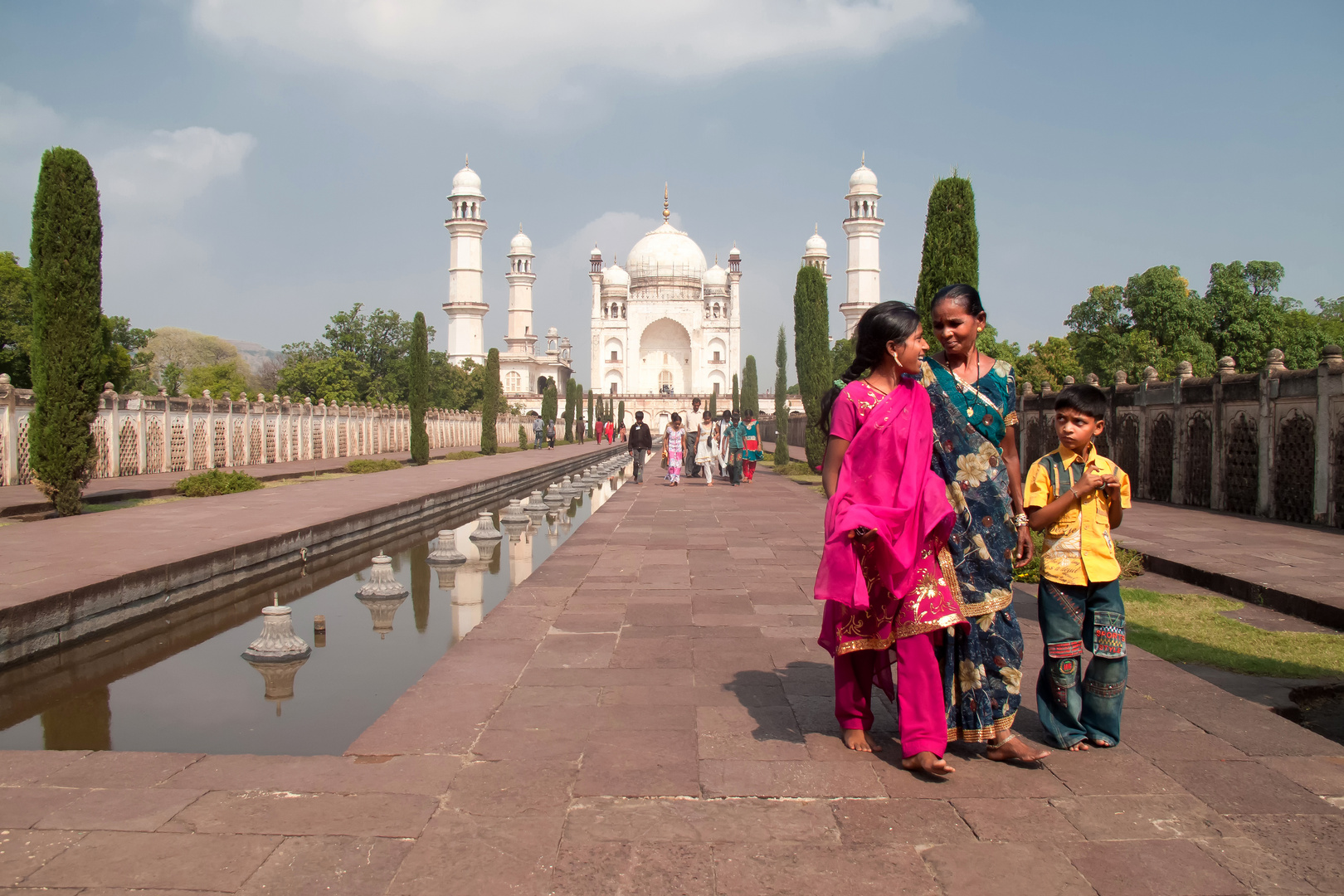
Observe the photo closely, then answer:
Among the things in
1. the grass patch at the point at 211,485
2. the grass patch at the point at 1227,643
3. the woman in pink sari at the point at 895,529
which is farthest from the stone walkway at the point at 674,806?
the grass patch at the point at 211,485

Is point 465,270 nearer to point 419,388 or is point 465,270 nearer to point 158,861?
point 419,388

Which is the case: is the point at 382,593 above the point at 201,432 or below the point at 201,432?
below

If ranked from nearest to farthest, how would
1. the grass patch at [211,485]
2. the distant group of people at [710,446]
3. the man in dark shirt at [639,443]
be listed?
the grass patch at [211,485] < the distant group of people at [710,446] < the man in dark shirt at [639,443]

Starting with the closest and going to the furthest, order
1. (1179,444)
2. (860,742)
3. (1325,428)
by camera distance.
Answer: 1. (860,742)
2. (1325,428)
3. (1179,444)

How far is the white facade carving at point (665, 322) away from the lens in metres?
63.4

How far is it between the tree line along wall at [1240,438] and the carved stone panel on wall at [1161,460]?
1 cm

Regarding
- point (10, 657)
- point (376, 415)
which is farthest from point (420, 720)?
point (376, 415)

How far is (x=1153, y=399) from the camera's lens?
11.7 metres

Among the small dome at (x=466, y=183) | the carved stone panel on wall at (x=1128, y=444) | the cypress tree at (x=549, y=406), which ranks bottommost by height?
the carved stone panel on wall at (x=1128, y=444)

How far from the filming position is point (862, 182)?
53812mm

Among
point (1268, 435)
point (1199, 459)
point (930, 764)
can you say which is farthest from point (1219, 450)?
point (930, 764)

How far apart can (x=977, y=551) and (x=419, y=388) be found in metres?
18.6

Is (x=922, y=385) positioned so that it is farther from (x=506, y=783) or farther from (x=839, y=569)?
(x=506, y=783)

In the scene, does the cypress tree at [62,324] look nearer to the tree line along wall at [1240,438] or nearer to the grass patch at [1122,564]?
the grass patch at [1122,564]
